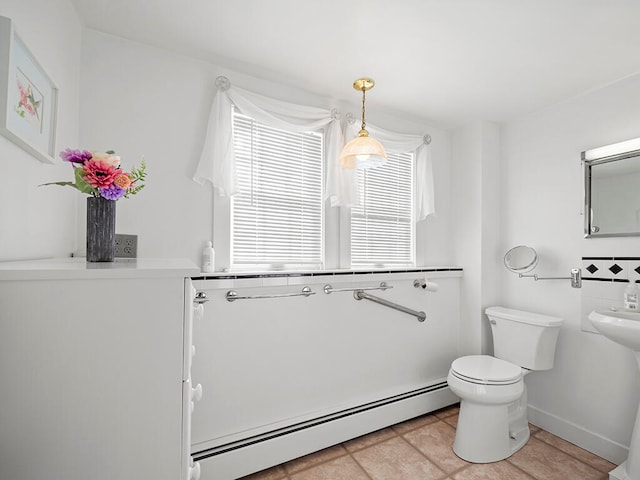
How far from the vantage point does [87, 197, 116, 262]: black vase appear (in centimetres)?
111

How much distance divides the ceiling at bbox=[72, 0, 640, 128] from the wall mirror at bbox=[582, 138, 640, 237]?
0.47 meters

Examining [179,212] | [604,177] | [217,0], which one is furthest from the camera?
[604,177]

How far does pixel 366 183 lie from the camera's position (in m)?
2.57

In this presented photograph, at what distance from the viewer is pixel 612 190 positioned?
2.14 m

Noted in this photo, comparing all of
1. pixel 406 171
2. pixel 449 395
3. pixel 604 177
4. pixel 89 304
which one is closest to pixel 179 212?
pixel 89 304

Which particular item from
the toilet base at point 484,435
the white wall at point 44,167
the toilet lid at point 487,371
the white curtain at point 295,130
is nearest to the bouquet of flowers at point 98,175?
the white wall at point 44,167

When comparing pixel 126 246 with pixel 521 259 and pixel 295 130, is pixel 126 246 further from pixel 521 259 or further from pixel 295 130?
pixel 521 259

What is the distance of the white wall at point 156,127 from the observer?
5.57ft

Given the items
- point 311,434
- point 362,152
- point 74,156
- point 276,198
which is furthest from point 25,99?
point 311,434

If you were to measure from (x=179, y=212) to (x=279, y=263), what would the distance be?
680mm

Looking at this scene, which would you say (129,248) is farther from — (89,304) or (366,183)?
(366,183)

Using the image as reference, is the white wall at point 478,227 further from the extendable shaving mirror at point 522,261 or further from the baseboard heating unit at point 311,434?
the baseboard heating unit at point 311,434

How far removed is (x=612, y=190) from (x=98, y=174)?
2797 mm

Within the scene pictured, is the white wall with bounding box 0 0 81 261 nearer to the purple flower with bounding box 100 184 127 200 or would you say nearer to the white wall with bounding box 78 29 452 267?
the white wall with bounding box 78 29 452 267
